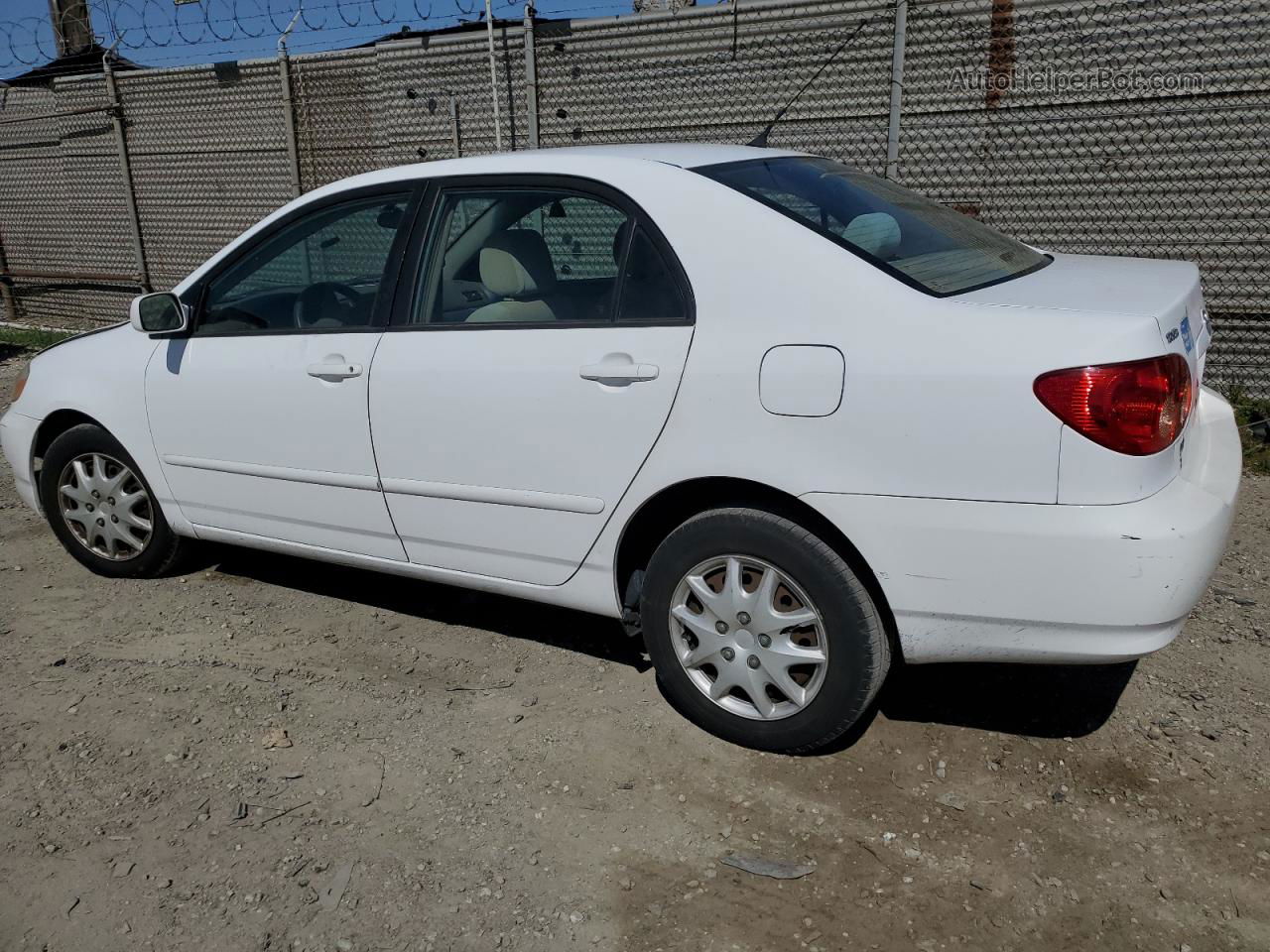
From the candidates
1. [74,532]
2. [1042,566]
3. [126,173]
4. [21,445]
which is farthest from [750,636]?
[126,173]

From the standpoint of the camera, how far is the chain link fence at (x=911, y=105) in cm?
612

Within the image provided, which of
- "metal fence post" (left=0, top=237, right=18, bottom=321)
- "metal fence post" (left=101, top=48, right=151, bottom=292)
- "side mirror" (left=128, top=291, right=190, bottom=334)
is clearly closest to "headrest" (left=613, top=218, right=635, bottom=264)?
"side mirror" (left=128, top=291, right=190, bottom=334)

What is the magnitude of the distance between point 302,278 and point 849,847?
2.81 meters

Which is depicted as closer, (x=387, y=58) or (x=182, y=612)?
(x=182, y=612)

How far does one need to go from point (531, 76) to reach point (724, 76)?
4.76ft

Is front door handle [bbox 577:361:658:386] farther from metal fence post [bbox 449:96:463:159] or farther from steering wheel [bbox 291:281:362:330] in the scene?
metal fence post [bbox 449:96:463:159]

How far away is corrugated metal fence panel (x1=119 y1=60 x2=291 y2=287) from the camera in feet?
31.3

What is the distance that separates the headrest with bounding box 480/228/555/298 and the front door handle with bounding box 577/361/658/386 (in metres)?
0.47

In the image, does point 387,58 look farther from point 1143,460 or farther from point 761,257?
point 1143,460

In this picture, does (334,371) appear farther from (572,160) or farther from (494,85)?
(494,85)

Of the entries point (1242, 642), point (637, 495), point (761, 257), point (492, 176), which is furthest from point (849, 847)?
point (492, 176)

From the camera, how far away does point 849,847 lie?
8.80 feet

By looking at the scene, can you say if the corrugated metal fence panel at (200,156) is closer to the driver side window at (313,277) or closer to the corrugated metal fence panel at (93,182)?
the corrugated metal fence panel at (93,182)

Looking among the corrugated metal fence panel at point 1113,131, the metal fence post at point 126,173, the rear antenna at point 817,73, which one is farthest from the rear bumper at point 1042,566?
the metal fence post at point 126,173
